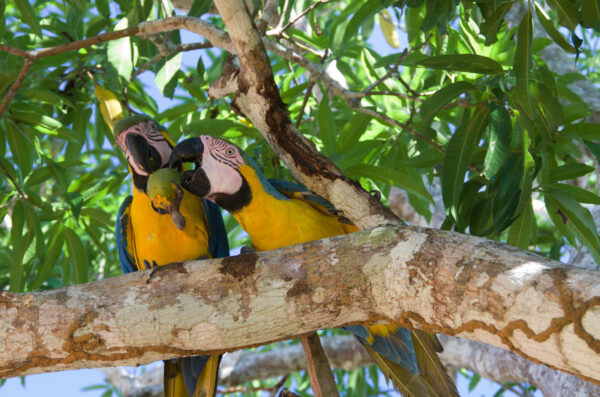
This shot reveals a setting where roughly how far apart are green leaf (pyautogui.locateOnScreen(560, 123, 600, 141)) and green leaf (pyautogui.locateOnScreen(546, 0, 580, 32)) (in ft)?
1.36

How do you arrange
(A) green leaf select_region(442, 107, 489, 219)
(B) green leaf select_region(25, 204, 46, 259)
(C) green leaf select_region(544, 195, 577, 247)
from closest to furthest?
(A) green leaf select_region(442, 107, 489, 219) < (C) green leaf select_region(544, 195, 577, 247) < (B) green leaf select_region(25, 204, 46, 259)

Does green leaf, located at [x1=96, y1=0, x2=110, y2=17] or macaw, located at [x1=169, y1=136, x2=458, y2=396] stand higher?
green leaf, located at [x1=96, y1=0, x2=110, y2=17]

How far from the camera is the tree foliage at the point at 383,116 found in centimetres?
183

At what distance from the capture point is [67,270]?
9.60 feet

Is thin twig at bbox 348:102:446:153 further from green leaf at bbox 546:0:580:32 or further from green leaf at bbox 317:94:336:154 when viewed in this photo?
green leaf at bbox 546:0:580:32

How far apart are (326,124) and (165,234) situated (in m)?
0.72

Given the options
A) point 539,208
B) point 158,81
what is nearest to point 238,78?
point 158,81

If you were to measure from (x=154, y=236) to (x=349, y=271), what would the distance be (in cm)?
88

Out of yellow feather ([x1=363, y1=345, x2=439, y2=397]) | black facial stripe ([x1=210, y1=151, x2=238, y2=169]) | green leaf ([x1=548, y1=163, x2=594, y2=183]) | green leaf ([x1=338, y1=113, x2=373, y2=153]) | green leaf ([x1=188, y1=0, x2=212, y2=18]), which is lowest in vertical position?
yellow feather ([x1=363, y1=345, x2=439, y2=397])

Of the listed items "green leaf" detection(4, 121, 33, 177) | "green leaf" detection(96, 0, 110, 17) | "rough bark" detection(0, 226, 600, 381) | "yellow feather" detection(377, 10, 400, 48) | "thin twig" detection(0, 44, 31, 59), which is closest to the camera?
"rough bark" detection(0, 226, 600, 381)

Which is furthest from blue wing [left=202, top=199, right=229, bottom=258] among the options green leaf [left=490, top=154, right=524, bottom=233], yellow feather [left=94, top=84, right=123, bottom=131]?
green leaf [left=490, top=154, right=524, bottom=233]

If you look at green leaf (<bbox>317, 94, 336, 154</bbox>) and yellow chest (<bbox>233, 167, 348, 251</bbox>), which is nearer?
yellow chest (<bbox>233, 167, 348, 251</bbox>)

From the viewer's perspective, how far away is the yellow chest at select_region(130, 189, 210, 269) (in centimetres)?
207

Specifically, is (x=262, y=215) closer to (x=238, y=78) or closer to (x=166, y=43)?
(x=238, y=78)
